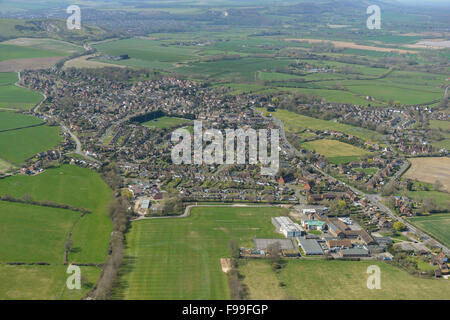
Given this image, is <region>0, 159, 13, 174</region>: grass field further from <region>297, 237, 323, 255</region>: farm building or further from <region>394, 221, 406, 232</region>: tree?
<region>394, 221, 406, 232</region>: tree

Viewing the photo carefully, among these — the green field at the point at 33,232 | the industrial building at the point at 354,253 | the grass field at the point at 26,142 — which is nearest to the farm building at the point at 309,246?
the industrial building at the point at 354,253

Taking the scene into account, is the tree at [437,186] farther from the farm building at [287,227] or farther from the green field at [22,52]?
the green field at [22,52]

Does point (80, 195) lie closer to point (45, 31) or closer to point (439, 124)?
point (439, 124)

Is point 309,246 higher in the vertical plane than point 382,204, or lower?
lower

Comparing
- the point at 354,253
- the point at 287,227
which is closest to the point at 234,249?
the point at 287,227

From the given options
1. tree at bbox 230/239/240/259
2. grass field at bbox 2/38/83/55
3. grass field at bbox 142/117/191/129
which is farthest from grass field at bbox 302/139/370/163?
grass field at bbox 2/38/83/55
